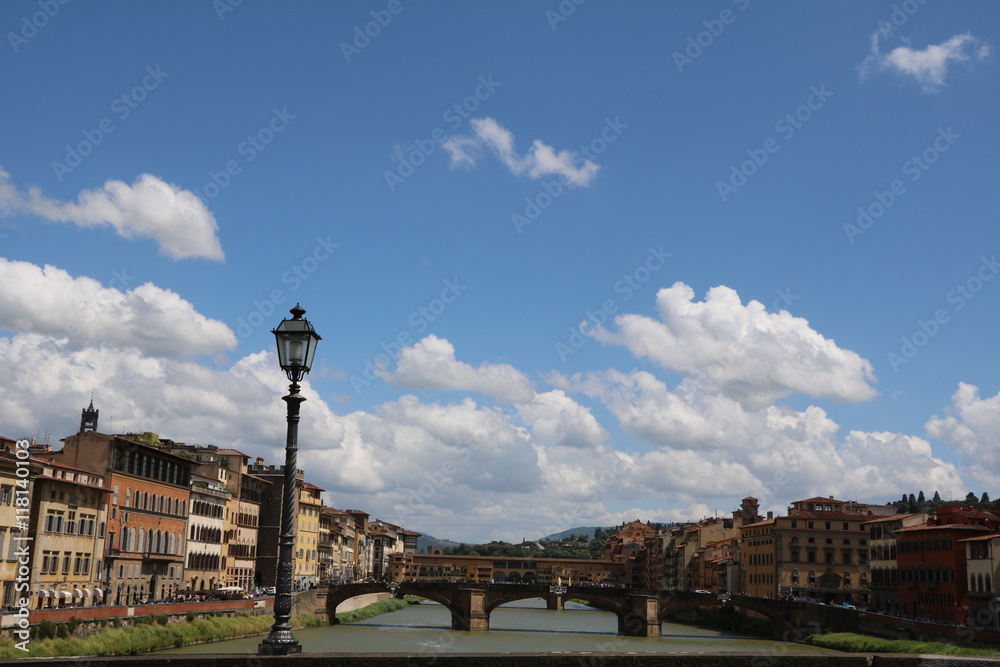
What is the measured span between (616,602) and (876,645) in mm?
27908

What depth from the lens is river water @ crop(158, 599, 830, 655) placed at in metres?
57.9

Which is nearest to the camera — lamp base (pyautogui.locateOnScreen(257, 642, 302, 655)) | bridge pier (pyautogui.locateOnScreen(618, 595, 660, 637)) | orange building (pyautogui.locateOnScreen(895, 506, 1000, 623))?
lamp base (pyautogui.locateOnScreen(257, 642, 302, 655))

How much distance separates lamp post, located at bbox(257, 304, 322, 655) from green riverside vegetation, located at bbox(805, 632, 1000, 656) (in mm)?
44369

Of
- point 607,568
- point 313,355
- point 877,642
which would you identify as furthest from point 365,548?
point 313,355

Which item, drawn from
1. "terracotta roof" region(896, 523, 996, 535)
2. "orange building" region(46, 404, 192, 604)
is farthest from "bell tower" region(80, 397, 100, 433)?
"terracotta roof" region(896, 523, 996, 535)

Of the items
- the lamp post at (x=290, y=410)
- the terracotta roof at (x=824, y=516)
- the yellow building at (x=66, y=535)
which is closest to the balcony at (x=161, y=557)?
the yellow building at (x=66, y=535)

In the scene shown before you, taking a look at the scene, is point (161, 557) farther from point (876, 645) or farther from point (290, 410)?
point (290, 410)

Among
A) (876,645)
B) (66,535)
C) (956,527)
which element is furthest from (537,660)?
(956,527)

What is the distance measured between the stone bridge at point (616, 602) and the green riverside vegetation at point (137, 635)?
15915 mm

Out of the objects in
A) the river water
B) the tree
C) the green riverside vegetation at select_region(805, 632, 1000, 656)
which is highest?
the tree

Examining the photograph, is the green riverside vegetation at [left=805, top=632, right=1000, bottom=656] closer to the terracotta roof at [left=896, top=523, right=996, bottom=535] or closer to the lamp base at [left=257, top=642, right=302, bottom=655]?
the terracotta roof at [left=896, top=523, right=996, bottom=535]

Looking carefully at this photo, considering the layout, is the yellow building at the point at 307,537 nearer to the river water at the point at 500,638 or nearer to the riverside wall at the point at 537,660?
the river water at the point at 500,638

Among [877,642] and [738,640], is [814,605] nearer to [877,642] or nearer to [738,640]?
[738,640]

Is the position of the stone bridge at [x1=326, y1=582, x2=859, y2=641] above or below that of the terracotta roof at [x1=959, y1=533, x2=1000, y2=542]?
below
